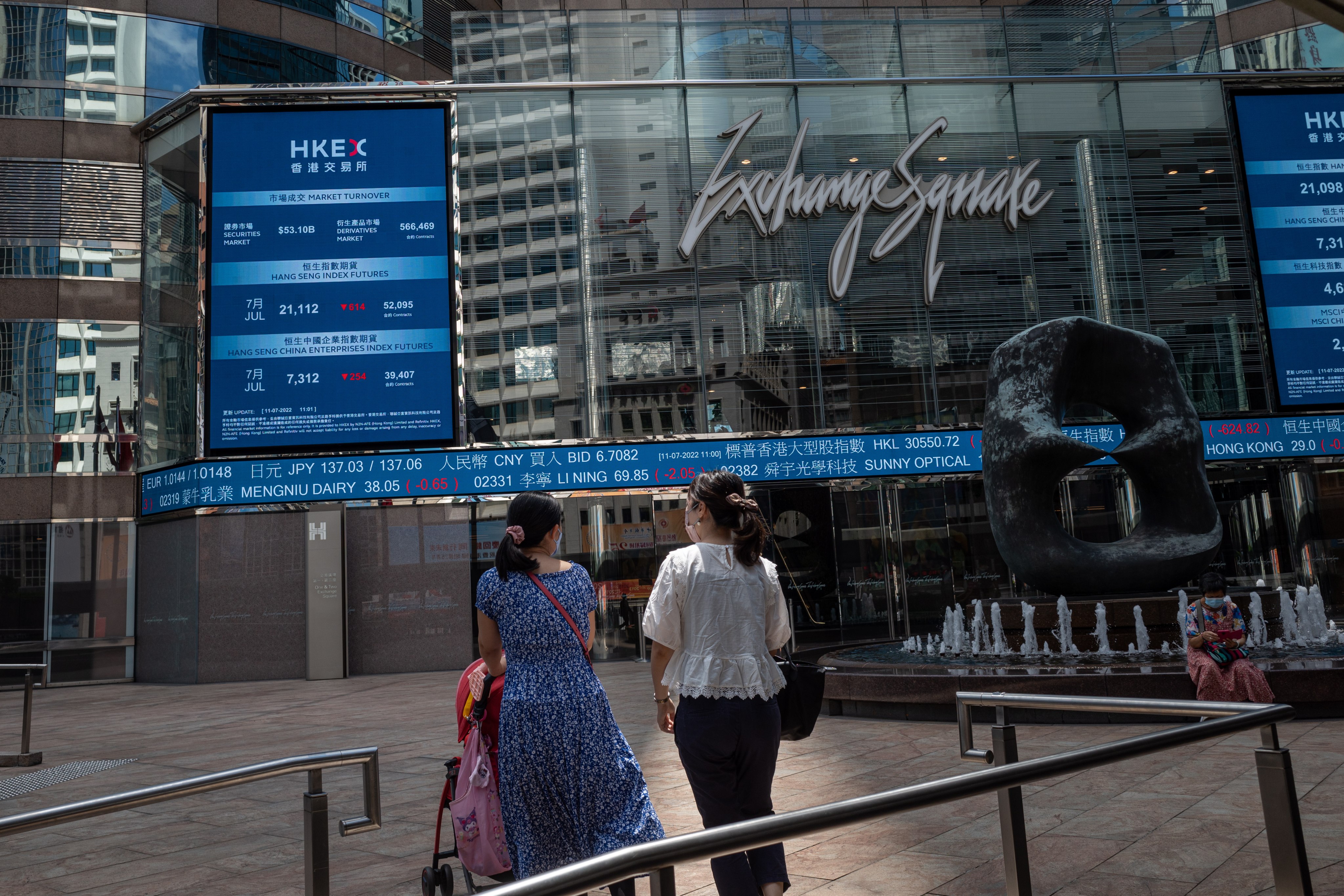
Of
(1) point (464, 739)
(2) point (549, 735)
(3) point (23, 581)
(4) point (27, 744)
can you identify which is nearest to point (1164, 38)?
(1) point (464, 739)

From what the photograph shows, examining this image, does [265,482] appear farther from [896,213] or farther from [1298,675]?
[1298,675]

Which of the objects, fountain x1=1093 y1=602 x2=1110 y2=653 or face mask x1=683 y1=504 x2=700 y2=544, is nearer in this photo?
face mask x1=683 y1=504 x2=700 y2=544

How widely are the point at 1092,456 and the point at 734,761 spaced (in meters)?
A: 7.52

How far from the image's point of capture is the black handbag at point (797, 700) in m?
3.48

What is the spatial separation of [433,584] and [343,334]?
4.34 metres

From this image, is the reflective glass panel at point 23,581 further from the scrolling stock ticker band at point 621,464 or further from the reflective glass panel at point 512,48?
the reflective glass panel at point 512,48

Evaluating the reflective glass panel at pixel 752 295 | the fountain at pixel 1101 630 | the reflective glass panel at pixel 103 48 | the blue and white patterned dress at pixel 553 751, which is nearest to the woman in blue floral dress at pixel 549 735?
the blue and white patterned dress at pixel 553 751

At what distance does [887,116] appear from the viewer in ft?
61.2

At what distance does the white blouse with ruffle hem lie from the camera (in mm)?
3340

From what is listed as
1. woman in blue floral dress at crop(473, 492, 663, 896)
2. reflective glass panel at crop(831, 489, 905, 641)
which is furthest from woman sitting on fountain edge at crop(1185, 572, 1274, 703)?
reflective glass panel at crop(831, 489, 905, 641)

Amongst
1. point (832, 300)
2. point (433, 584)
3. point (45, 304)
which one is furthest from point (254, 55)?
point (832, 300)

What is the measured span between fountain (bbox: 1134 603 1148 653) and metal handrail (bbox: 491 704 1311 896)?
24.6 feet

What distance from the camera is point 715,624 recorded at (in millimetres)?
3402

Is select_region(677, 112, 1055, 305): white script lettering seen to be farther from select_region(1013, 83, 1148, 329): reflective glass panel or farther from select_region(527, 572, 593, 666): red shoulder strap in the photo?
select_region(527, 572, 593, 666): red shoulder strap
